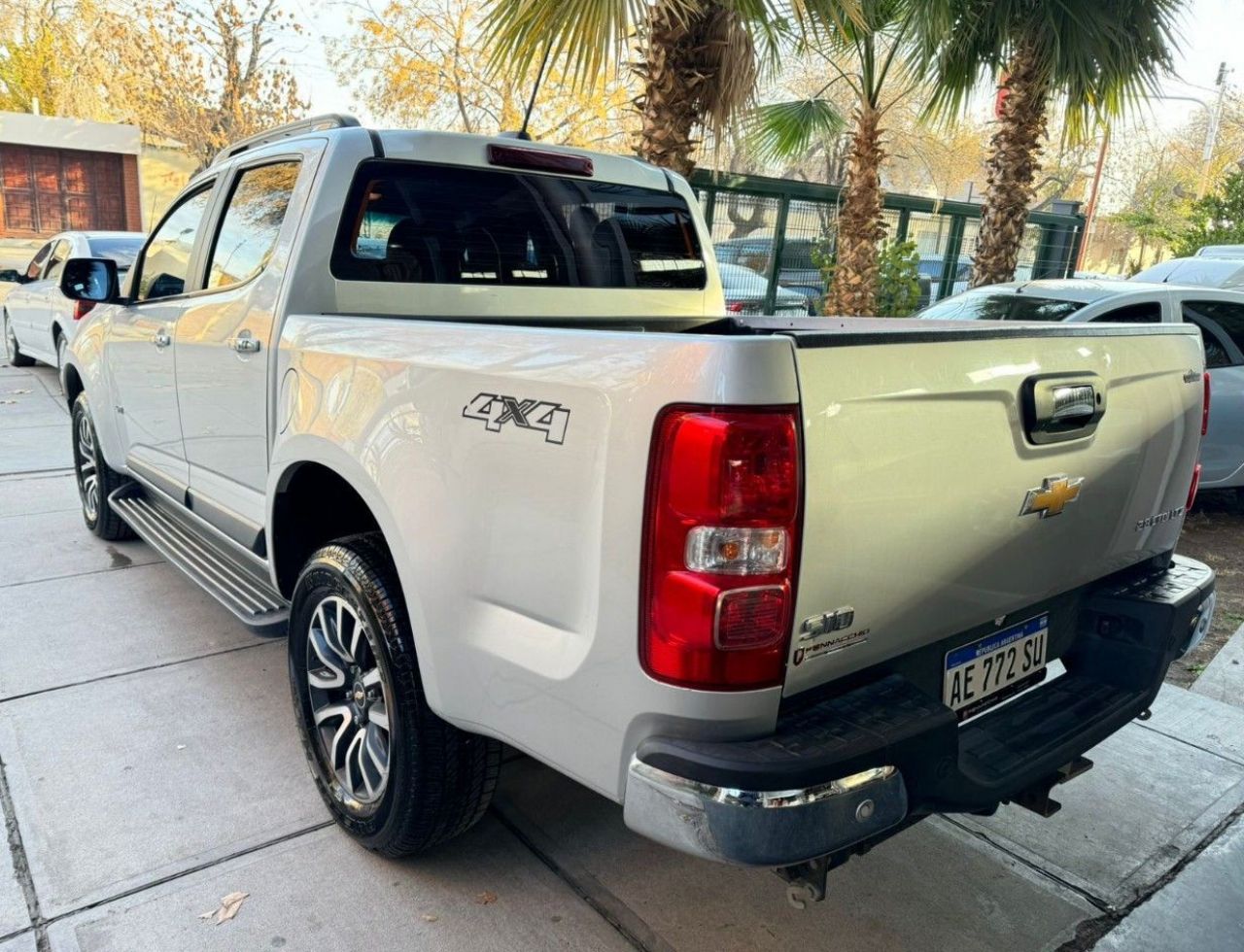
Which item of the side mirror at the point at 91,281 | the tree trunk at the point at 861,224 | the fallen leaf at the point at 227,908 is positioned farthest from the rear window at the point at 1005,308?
the fallen leaf at the point at 227,908

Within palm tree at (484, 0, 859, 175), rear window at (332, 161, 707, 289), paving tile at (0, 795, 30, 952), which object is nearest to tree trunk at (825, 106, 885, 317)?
palm tree at (484, 0, 859, 175)

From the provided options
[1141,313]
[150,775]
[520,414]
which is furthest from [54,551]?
[1141,313]

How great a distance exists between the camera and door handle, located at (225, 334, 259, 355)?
3119 millimetres

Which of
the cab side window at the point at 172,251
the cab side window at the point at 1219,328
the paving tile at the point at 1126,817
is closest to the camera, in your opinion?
the paving tile at the point at 1126,817

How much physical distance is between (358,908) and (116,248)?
913cm

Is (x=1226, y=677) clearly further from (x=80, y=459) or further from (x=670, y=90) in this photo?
(x=80, y=459)

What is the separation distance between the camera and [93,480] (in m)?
5.27

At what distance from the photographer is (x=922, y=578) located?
205 centimetres

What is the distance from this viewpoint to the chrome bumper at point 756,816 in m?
1.70

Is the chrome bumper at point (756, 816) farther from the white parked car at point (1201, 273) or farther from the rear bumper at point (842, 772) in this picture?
the white parked car at point (1201, 273)

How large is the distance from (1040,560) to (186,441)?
3.19 m

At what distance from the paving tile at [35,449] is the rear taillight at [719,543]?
19.9 feet

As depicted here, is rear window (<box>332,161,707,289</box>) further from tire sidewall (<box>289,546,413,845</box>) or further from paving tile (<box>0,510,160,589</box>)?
paving tile (<box>0,510,160,589</box>)

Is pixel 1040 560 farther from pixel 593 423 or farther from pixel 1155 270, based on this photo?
pixel 1155 270
